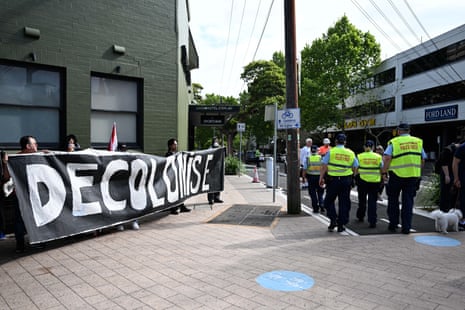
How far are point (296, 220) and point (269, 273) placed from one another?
11.7ft

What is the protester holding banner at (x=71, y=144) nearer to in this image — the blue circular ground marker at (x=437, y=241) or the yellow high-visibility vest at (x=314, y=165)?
the yellow high-visibility vest at (x=314, y=165)

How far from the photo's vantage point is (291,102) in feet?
28.2

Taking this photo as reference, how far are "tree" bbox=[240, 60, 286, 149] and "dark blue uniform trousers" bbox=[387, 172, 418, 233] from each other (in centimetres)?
3163

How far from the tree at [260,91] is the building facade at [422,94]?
439 inches

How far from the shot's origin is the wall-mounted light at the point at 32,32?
6.70m

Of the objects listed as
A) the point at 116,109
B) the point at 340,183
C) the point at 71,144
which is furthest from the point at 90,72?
the point at 340,183

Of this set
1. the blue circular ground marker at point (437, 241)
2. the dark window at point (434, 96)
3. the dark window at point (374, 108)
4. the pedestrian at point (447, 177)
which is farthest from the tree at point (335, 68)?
the blue circular ground marker at point (437, 241)

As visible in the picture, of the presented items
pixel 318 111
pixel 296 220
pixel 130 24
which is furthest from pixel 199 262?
pixel 318 111

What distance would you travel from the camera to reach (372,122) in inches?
1683

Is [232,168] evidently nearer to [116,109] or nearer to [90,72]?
[116,109]

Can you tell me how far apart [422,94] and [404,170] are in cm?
3278

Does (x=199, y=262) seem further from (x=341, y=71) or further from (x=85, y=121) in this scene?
(x=341, y=71)

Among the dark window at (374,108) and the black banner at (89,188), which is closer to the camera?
the black banner at (89,188)

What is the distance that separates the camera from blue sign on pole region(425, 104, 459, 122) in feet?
96.9
